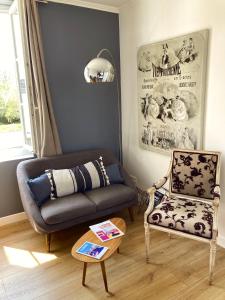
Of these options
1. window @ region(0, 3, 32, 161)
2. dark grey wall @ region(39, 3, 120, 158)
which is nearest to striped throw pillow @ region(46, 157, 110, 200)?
dark grey wall @ region(39, 3, 120, 158)

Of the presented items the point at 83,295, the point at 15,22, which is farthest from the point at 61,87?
the point at 83,295

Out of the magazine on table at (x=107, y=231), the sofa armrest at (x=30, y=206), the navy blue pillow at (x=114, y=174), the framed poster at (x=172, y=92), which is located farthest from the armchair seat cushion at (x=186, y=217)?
the sofa armrest at (x=30, y=206)

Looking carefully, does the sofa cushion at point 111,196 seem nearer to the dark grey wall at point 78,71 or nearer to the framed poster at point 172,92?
the framed poster at point 172,92

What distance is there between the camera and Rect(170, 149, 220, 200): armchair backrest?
2.21 meters

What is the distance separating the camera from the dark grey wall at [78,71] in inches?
109

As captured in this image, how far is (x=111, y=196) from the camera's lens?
2535 millimetres

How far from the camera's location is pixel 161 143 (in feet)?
9.17

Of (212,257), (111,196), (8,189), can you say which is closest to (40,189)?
(8,189)

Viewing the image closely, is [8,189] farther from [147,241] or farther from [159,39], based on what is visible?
[159,39]

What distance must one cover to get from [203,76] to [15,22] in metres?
2.07

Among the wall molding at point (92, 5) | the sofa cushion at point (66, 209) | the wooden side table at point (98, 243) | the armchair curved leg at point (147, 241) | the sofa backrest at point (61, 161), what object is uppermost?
the wall molding at point (92, 5)

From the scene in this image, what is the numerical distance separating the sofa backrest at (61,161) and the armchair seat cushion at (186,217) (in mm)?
1104

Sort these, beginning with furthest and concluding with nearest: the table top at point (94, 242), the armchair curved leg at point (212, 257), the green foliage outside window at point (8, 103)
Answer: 1. the green foliage outside window at point (8, 103)
2. the armchair curved leg at point (212, 257)
3. the table top at point (94, 242)

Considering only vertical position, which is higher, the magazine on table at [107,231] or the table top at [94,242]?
the magazine on table at [107,231]
